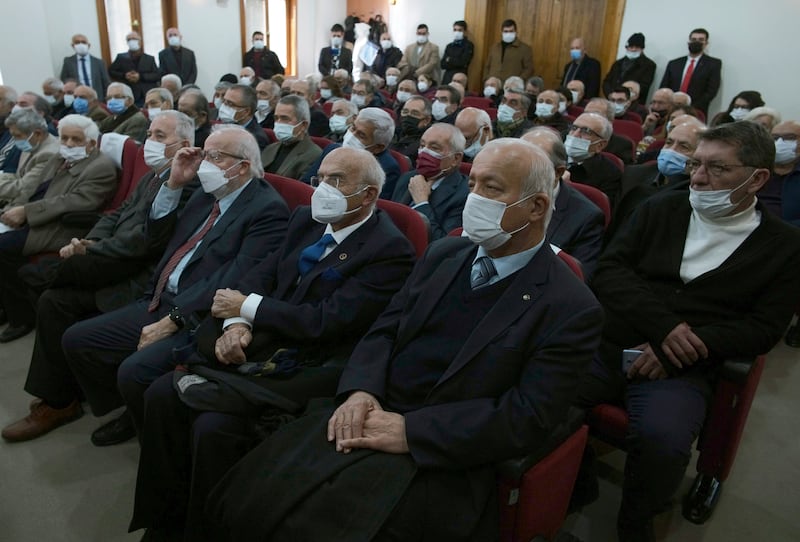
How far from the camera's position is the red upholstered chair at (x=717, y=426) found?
175 cm

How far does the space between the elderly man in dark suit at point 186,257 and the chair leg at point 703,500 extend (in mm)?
1832

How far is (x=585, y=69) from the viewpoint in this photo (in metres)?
8.52

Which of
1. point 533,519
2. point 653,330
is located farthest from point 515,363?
point 653,330

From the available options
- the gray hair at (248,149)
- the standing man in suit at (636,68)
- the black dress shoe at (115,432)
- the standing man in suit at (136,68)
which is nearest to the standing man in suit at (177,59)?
the standing man in suit at (136,68)

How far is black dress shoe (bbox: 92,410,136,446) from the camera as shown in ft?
7.57

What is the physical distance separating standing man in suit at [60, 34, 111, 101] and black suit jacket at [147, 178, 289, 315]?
7531mm

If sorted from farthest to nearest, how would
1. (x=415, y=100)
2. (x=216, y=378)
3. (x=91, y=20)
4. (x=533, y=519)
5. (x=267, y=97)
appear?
1. (x=91, y=20)
2. (x=267, y=97)
3. (x=415, y=100)
4. (x=216, y=378)
5. (x=533, y=519)

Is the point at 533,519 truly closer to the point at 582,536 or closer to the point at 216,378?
the point at 582,536

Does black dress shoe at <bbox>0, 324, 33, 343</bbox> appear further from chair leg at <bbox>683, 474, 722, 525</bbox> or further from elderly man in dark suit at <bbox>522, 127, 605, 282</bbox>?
chair leg at <bbox>683, 474, 722, 525</bbox>

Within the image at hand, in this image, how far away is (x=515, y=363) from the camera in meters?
1.42

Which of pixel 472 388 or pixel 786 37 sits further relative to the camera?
pixel 786 37

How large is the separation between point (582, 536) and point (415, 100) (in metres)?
3.51

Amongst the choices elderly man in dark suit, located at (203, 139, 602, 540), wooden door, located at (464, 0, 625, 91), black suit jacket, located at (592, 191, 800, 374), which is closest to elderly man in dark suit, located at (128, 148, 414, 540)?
elderly man in dark suit, located at (203, 139, 602, 540)

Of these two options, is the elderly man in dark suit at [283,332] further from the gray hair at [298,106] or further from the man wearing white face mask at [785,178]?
the man wearing white face mask at [785,178]
